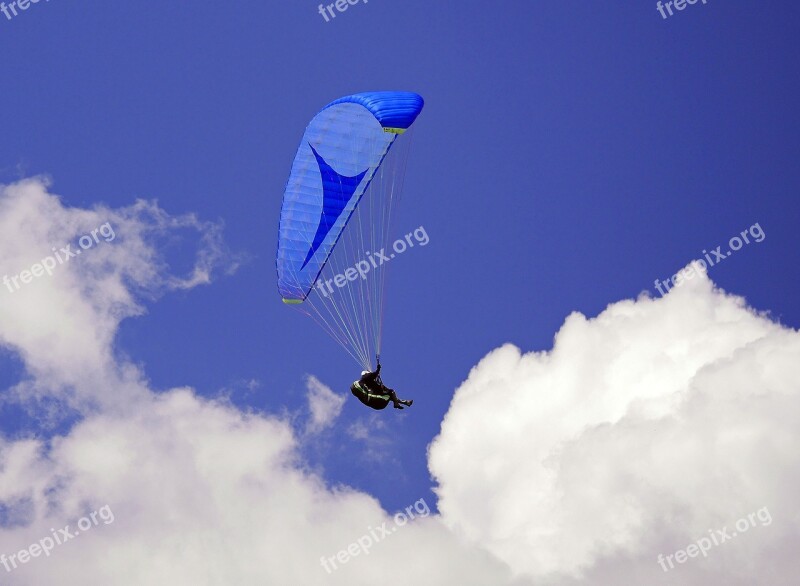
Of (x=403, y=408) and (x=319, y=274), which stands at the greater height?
(x=319, y=274)

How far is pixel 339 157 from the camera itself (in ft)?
158

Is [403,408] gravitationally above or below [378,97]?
below

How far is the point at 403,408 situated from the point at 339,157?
1002 centimetres

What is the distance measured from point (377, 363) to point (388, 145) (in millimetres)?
8115

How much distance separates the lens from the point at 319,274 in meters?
48.9

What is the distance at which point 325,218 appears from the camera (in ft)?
159

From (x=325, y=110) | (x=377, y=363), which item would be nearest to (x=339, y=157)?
(x=325, y=110)

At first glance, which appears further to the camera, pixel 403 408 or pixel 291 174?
Answer: pixel 291 174

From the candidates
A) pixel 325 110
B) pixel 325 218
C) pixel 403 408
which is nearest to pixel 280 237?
pixel 325 218

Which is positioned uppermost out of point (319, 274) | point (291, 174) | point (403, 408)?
point (291, 174)

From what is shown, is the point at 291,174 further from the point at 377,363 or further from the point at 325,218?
the point at 377,363

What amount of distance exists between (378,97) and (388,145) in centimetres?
180

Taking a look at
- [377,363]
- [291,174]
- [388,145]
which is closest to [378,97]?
[388,145]

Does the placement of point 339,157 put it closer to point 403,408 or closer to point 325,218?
point 325,218
